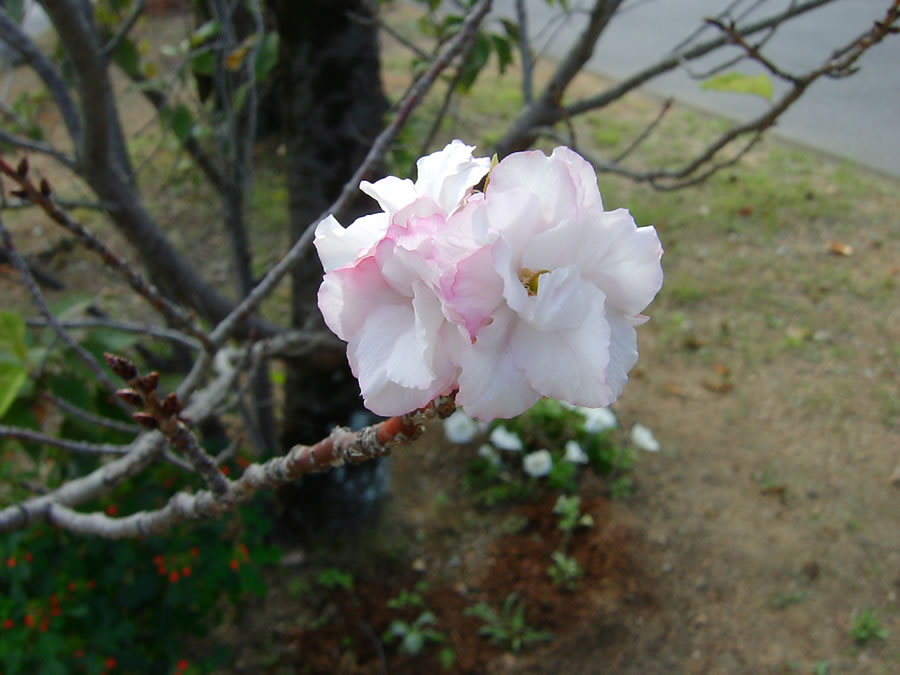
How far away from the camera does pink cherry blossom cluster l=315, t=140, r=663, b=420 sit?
64cm

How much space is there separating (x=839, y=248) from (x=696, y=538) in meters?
2.67

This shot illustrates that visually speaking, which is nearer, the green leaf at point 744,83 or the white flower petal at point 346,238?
the white flower petal at point 346,238

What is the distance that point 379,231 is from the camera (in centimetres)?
74

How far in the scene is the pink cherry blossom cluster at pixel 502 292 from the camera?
64 centimetres

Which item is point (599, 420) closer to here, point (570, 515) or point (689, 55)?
point (570, 515)

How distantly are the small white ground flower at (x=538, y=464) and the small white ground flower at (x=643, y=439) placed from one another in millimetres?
425

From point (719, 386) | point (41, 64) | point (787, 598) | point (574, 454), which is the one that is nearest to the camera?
point (41, 64)

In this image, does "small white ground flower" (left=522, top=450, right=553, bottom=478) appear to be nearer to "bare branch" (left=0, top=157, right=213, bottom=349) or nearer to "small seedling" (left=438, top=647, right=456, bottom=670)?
"small seedling" (left=438, top=647, right=456, bottom=670)

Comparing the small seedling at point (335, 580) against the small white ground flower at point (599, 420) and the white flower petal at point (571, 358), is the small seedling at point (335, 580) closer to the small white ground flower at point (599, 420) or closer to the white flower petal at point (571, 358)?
the small white ground flower at point (599, 420)

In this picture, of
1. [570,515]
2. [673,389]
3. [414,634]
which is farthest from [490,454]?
[673,389]

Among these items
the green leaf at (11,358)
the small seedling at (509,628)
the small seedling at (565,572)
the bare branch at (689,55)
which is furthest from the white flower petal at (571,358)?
the small seedling at (565,572)

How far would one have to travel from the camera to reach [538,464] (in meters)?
3.23

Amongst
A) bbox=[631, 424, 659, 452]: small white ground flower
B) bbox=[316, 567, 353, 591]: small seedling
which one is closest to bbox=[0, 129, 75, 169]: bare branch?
bbox=[316, 567, 353, 591]: small seedling

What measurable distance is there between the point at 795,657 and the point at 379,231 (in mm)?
2658
